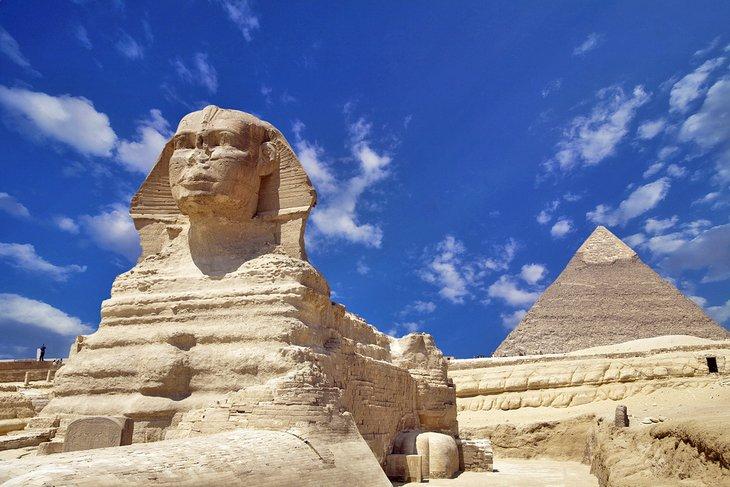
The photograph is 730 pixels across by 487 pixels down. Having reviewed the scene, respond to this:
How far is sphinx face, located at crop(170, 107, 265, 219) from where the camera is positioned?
739 centimetres

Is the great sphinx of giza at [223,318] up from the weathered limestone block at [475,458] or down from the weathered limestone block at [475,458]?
up

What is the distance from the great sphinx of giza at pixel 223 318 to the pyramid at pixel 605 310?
56.3m

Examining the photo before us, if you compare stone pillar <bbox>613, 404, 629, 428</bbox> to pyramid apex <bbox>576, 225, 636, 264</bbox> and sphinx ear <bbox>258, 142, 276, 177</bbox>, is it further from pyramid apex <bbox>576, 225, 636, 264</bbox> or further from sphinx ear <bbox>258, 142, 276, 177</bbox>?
pyramid apex <bbox>576, 225, 636, 264</bbox>

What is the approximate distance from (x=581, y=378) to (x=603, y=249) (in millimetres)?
53798

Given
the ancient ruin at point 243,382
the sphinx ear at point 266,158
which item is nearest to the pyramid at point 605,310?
the ancient ruin at point 243,382

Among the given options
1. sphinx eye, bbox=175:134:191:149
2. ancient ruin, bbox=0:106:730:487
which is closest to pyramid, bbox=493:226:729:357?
ancient ruin, bbox=0:106:730:487

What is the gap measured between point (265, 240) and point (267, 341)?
185cm

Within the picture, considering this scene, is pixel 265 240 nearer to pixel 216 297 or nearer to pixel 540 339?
pixel 216 297

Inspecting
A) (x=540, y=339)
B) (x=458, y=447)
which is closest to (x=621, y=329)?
(x=540, y=339)

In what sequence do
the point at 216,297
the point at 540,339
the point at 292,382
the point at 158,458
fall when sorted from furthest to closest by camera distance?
the point at 540,339, the point at 216,297, the point at 292,382, the point at 158,458

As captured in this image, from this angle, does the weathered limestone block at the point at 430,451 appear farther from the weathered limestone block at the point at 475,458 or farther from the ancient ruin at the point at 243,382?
the weathered limestone block at the point at 475,458

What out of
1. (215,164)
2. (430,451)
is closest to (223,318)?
(215,164)

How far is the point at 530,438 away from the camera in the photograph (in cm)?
1802

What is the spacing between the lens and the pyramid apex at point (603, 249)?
236 ft
